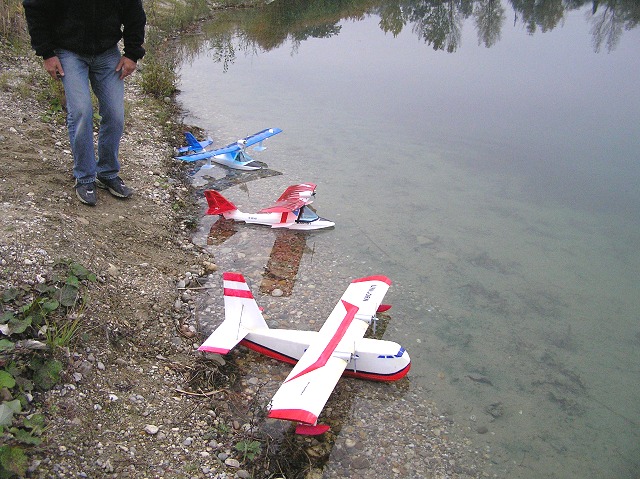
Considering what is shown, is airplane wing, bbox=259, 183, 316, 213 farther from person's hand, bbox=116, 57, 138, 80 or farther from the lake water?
person's hand, bbox=116, 57, 138, 80

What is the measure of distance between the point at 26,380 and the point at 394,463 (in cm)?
315

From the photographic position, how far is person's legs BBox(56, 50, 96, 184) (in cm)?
562

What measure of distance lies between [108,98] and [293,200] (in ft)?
11.2

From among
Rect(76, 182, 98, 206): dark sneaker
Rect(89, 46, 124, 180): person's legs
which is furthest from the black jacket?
Rect(76, 182, 98, 206): dark sneaker

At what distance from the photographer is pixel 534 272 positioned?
7742 mm

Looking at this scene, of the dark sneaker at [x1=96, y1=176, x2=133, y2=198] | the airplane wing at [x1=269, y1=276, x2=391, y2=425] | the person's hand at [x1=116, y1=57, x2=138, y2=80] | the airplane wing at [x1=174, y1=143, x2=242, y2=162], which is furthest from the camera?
the airplane wing at [x1=174, y1=143, x2=242, y2=162]

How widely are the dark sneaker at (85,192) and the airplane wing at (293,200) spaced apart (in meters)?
2.70

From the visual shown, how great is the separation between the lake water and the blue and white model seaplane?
1.86 ft

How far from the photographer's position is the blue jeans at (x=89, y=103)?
5684mm

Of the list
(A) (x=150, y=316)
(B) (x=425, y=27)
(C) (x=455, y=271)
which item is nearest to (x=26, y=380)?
(A) (x=150, y=316)

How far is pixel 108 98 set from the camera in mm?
6090

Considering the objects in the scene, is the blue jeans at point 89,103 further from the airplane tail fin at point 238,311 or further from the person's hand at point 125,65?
the airplane tail fin at point 238,311

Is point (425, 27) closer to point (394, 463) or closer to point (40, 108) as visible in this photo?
point (40, 108)

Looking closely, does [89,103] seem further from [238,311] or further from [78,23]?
[238,311]
